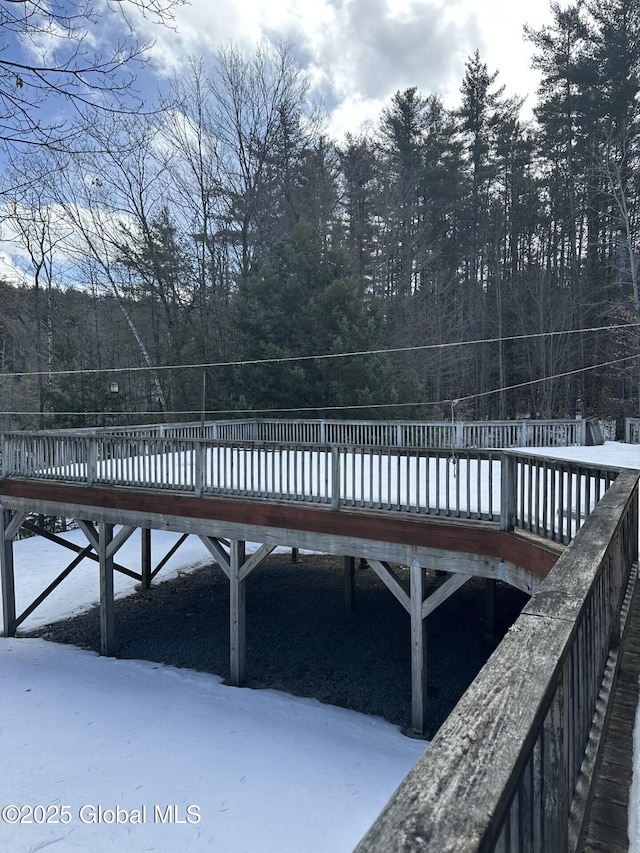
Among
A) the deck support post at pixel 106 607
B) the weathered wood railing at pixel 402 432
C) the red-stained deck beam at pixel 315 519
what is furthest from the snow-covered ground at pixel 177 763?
the weathered wood railing at pixel 402 432

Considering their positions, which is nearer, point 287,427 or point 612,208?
point 287,427

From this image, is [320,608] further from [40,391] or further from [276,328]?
[40,391]

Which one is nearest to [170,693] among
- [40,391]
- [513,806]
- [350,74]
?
[513,806]

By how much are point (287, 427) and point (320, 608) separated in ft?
17.7

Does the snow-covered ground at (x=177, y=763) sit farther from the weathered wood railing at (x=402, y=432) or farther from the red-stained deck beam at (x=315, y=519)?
the weathered wood railing at (x=402, y=432)

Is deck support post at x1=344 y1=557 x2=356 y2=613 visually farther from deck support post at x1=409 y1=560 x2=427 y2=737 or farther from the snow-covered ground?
deck support post at x1=409 y1=560 x2=427 y2=737

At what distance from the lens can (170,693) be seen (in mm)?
7059

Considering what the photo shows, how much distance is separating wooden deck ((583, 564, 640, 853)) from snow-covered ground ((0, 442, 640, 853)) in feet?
10.1

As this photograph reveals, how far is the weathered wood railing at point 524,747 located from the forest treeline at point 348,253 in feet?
45.7

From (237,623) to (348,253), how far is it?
1462cm

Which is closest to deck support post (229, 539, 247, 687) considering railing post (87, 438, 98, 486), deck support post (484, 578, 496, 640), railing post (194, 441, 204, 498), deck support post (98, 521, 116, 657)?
railing post (194, 441, 204, 498)

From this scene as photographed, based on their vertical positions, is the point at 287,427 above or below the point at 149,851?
above

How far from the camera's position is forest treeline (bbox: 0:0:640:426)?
17688mm

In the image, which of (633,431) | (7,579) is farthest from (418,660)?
(633,431)
